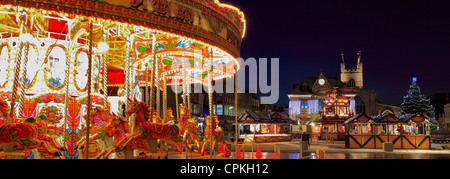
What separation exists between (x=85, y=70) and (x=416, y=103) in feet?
169

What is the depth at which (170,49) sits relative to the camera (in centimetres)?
1254

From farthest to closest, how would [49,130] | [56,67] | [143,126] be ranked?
[56,67], [49,130], [143,126]

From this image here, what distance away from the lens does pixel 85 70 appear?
12.9m

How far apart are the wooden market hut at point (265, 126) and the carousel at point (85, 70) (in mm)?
19814

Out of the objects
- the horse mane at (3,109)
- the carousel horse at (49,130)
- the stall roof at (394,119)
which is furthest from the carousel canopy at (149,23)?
the stall roof at (394,119)

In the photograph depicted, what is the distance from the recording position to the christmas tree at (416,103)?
171 feet

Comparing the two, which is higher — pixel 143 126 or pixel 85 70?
pixel 85 70

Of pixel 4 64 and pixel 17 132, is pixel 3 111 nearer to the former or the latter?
pixel 17 132

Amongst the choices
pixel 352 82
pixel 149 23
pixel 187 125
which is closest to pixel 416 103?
pixel 352 82

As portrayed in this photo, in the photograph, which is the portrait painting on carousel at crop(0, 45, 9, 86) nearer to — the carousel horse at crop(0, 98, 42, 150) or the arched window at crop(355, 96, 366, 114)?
the carousel horse at crop(0, 98, 42, 150)

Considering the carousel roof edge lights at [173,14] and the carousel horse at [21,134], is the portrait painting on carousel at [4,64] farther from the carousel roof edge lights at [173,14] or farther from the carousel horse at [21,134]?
the carousel roof edge lights at [173,14]

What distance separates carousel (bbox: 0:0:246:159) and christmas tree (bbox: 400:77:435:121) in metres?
46.2
